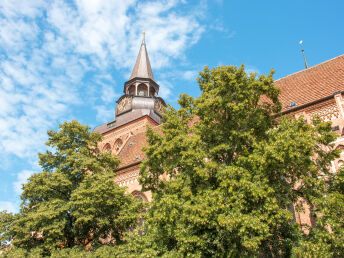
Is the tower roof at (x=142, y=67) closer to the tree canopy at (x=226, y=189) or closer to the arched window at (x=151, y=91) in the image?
the arched window at (x=151, y=91)

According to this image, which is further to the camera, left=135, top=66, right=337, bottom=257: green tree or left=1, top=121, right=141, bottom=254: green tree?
left=1, top=121, right=141, bottom=254: green tree

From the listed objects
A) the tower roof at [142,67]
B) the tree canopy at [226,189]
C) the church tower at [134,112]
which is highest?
the tower roof at [142,67]

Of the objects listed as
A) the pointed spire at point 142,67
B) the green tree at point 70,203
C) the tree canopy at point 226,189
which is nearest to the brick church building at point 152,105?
the pointed spire at point 142,67

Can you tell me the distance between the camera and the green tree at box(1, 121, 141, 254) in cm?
1301

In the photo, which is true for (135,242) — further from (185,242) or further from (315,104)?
(315,104)

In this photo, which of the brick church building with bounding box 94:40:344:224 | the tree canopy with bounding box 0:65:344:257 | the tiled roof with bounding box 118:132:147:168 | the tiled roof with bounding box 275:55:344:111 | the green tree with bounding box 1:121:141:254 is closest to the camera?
the tree canopy with bounding box 0:65:344:257

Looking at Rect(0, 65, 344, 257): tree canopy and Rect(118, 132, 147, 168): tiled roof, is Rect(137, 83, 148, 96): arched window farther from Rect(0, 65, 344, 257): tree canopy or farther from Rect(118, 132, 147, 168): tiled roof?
Rect(0, 65, 344, 257): tree canopy

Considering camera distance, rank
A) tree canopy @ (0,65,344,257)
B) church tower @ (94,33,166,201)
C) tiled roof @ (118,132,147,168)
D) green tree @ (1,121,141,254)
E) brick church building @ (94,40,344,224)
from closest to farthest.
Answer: tree canopy @ (0,65,344,257)
green tree @ (1,121,141,254)
brick church building @ (94,40,344,224)
tiled roof @ (118,132,147,168)
church tower @ (94,33,166,201)

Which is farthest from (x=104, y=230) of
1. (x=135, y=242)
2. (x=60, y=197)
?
(x=135, y=242)

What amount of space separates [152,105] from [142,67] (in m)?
5.85

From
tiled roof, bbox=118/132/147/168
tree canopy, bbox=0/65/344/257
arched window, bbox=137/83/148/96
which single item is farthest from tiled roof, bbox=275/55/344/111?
arched window, bbox=137/83/148/96

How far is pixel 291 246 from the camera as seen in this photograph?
8.72m

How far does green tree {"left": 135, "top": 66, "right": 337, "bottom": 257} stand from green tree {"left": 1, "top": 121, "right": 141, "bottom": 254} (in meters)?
2.99

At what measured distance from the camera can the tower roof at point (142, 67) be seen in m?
34.0
